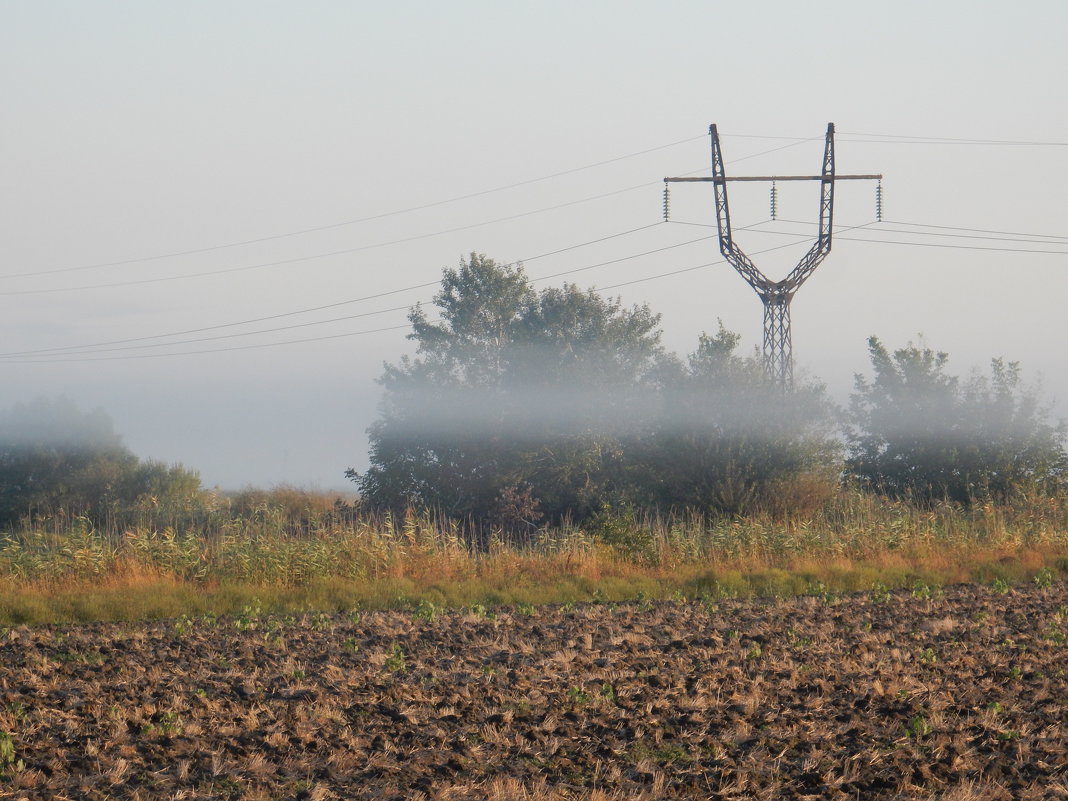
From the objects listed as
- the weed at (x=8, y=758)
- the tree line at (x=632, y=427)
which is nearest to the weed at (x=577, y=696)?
the weed at (x=8, y=758)

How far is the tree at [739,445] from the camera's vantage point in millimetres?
27812

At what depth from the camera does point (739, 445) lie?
28.4 m

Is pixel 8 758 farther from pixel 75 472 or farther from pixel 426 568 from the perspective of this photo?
pixel 75 472

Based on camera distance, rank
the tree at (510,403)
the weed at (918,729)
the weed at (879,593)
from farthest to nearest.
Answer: the tree at (510,403) → the weed at (879,593) → the weed at (918,729)

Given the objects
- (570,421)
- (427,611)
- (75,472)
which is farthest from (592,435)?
(427,611)

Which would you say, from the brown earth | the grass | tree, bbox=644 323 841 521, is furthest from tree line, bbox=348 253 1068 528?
the brown earth

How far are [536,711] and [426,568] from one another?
888cm

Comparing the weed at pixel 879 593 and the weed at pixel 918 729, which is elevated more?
the weed at pixel 918 729

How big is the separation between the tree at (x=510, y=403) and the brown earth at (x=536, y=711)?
84.5 ft

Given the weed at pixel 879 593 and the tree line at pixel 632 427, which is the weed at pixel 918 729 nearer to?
the weed at pixel 879 593

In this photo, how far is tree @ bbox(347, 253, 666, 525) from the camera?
128ft

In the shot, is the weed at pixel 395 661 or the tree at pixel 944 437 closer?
the weed at pixel 395 661

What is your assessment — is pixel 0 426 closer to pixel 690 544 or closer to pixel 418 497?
pixel 418 497

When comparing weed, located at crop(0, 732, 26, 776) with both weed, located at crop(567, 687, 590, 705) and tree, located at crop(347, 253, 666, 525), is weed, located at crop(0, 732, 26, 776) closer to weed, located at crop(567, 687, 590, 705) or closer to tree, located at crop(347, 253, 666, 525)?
weed, located at crop(567, 687, 590, 705)
